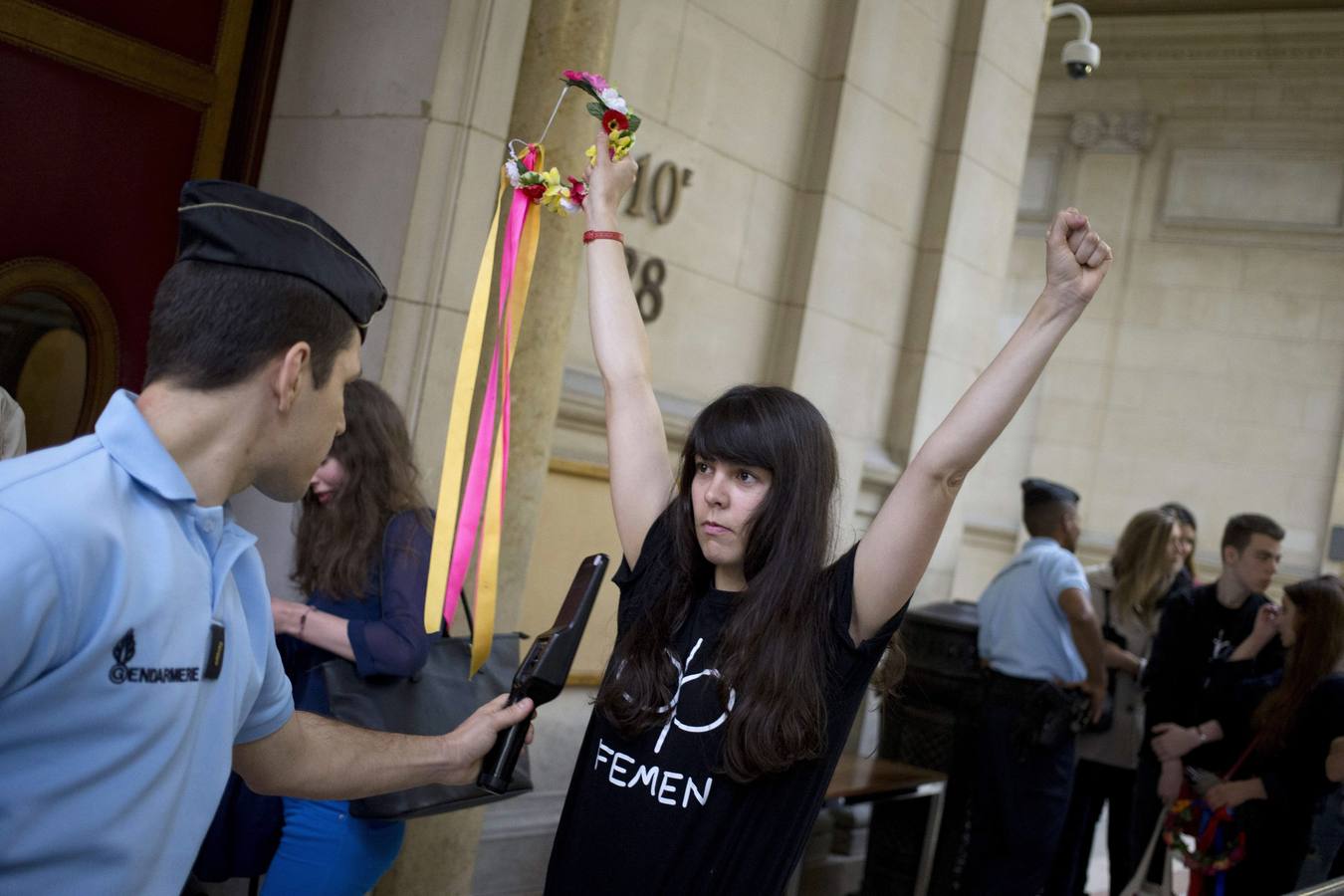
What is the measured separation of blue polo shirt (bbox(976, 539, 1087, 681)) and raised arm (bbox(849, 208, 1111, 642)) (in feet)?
12.4

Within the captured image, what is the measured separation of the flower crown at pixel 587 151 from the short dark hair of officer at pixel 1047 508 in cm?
382

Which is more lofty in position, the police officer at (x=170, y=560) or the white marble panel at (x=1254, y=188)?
the white marble panel at (x=1254, y=188)

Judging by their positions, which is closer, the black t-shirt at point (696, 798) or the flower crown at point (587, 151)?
the black t-shirt at point (696, 798)

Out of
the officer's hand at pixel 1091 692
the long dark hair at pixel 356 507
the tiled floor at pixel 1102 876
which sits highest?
the long dark hair at pixel 356 507

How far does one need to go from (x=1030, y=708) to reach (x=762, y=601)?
12.3 ft

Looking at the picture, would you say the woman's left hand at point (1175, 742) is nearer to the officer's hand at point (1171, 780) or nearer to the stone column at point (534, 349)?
the officer's hand at point (1171, 780)

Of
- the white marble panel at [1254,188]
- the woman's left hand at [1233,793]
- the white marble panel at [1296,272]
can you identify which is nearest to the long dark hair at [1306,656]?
the woman's left hand at [1233,793]

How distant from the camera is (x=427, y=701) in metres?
3.13

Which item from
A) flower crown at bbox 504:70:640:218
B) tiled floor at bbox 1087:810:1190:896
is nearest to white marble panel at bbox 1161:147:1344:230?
tiled floor at bbox 1087:810:1190:896

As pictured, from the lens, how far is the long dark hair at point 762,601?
207 centimetres

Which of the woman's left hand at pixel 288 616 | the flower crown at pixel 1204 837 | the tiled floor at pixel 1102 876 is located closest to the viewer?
the woman's left hand at pixel 288 616

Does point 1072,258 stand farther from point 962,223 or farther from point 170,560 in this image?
point 962,223

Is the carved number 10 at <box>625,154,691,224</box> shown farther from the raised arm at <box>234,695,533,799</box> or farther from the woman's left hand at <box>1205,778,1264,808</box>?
the raised arm at <box>234,695,533,799</box>

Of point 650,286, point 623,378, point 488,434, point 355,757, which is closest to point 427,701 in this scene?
point 488,434
